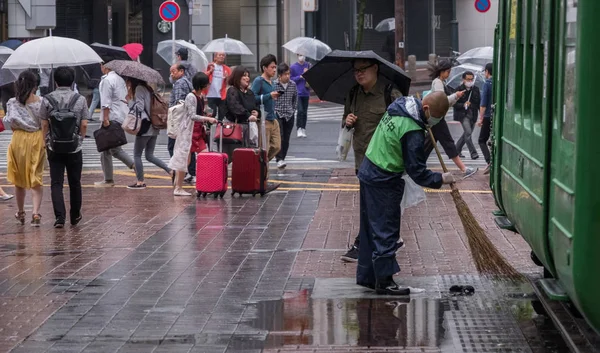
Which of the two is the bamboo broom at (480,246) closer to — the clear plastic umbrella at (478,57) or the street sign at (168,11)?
the clear plastic umbrella at (478,57)

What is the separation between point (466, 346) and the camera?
24.6 ft

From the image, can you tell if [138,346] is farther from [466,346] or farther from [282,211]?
[282,211]

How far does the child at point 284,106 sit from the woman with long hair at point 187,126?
9.06 feet

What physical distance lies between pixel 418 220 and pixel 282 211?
5.58 feet

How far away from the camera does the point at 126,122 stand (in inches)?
622

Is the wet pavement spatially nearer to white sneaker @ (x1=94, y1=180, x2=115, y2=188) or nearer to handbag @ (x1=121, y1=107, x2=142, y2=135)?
handbag @ (x1=121, y1=107, x2=142, y2=135)

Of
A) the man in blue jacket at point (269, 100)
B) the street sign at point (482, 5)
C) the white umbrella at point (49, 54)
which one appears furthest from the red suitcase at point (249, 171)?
the street sign at point (482, 5)

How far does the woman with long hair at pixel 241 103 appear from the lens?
52.4ft

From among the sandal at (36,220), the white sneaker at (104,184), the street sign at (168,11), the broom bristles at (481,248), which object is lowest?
the white sneaker at (104,184)

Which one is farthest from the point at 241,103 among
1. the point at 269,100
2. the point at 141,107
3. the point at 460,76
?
the point at 460,76

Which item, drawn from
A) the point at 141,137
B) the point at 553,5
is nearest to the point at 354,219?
the point at 141,137

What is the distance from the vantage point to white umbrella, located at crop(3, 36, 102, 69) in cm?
1581

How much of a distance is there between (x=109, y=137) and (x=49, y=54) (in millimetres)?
1295

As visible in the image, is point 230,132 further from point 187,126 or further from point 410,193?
point 410,193
